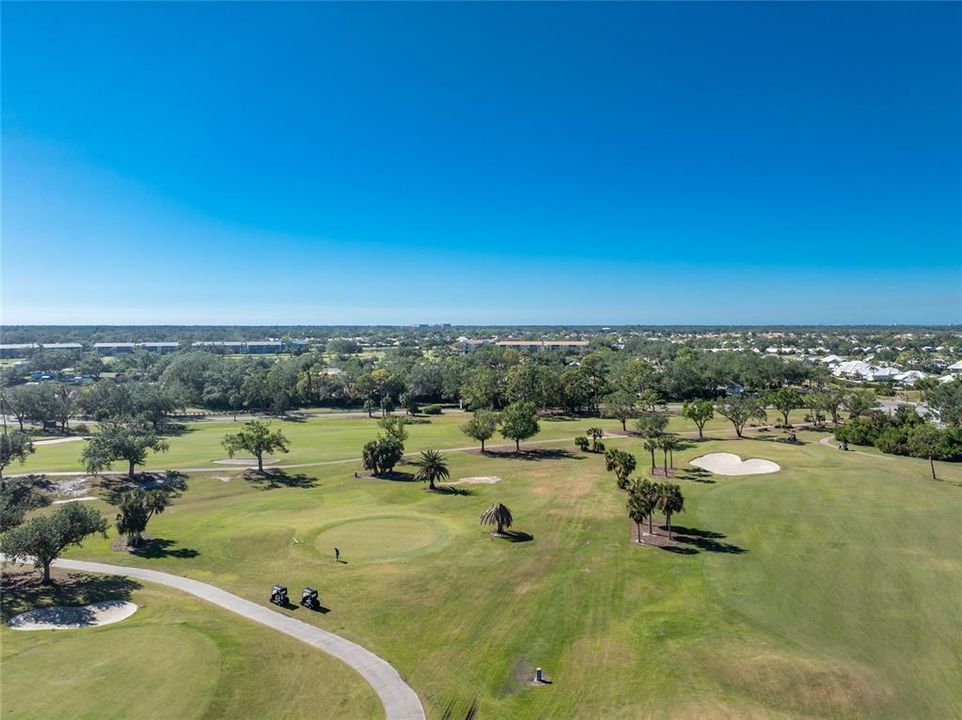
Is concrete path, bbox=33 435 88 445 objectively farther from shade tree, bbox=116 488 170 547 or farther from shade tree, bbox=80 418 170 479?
shade tree, bbox=116 488 170 547

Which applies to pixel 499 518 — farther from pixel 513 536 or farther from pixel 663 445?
pixel 663 445

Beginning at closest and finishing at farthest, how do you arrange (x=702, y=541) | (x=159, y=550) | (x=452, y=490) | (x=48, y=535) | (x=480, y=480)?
(x=48, y=535) < (x=159, y=550) < (x=702, y=541) < (x=452, y=490) < (x=480, y=480)

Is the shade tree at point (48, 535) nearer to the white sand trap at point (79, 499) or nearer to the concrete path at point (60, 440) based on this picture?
the white sand trap at point (79, 499)

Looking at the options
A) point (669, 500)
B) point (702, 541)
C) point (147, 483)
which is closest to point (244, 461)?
point (147, 483)

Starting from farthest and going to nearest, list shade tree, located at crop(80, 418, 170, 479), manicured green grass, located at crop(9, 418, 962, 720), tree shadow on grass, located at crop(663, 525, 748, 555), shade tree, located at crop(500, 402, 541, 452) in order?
shade tree, located at crop(500, 402, 541, 452) → shade tree, located at crop(80, 418, 170, 479) → tree shadow on grass, located at crop(663, 525, 748, 555) → manicured green grass, located at crop(9, 418, 962, 720)

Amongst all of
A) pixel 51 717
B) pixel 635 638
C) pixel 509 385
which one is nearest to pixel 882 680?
pixel 635 638

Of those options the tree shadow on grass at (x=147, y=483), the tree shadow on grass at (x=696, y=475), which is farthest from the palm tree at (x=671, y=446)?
the tree shadow on grass at (x=147, y=483)

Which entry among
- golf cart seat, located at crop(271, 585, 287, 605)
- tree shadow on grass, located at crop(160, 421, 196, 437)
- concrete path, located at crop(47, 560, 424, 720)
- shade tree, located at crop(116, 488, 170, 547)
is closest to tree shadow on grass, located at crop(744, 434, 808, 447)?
concrete path, located at crop(47, 560, 424, 720)
